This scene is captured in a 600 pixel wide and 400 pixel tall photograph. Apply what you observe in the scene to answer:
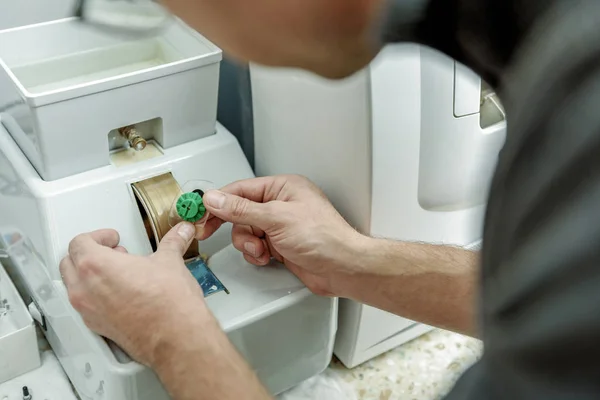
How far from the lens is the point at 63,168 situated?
2.35 feet

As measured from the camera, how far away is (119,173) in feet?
2.40

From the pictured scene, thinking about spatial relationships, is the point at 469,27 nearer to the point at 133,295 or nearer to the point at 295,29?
the point at 295,29

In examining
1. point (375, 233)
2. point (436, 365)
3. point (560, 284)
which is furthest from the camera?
point (436, 365)

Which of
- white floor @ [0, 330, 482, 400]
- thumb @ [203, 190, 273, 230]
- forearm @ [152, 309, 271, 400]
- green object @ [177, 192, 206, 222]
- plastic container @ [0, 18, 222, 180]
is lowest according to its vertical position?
white floor @ [0, 330, 482, 400]

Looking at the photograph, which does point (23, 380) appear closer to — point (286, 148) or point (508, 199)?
→ point (286, 148)

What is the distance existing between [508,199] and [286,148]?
50cm

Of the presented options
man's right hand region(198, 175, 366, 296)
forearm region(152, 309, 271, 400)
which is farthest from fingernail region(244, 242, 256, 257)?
forearm region(152, 309, 271, 400)

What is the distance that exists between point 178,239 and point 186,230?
16mm

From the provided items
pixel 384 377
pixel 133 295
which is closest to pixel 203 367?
pixel 133 295

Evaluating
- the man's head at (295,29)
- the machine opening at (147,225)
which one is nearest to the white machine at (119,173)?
the machine opening at (147,225)

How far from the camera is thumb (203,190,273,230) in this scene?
686 mm

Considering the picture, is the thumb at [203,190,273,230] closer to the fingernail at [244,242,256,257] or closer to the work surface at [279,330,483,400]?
the fingernail at [244,242,256,257]

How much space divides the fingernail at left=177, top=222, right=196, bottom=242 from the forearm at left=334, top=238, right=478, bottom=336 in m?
0.15

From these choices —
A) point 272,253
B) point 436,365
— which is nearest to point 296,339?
point 272,253
